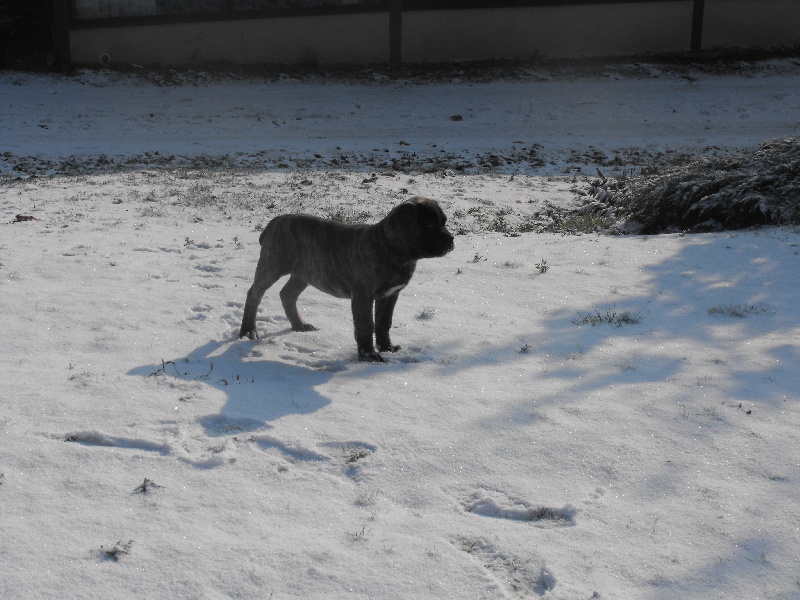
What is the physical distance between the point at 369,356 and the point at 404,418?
113 cm

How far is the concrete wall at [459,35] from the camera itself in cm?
2388

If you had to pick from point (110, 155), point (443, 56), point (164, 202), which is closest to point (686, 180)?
point (164, 202)

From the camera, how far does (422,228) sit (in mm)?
5938

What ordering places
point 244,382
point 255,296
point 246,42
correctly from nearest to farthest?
1. point 244,382
2. point 255,296
3. point 246,42

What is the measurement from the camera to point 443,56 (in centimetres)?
Answer: 2438

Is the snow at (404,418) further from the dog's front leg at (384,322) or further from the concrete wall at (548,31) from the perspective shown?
the concrete wall at (548,31)

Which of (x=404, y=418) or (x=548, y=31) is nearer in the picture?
(x=404, y=418)

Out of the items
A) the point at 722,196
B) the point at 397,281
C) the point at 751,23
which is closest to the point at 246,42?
the point at 751,23

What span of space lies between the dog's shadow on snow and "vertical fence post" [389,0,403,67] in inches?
742

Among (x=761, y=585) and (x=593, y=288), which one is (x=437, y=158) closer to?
(x=593, y=288)

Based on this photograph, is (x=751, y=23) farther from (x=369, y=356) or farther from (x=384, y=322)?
(x=369, y=356)

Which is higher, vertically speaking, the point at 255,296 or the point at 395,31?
the point at 395,31

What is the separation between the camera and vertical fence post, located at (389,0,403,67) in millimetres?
23766

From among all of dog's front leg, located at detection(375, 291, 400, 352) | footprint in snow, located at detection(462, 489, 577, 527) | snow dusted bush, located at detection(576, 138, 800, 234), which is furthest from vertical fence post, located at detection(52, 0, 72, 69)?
footprint in snow, located at detection(462, 489, 577, 527)
